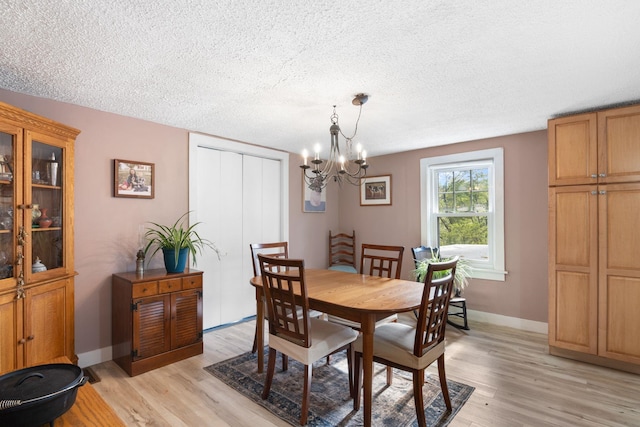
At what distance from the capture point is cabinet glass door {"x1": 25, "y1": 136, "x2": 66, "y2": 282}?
2.17 m

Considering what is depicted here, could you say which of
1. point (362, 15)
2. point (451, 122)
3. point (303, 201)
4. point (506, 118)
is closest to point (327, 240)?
point (303, 201)

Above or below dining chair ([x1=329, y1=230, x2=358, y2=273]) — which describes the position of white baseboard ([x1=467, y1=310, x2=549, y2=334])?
below

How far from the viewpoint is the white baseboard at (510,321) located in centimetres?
347

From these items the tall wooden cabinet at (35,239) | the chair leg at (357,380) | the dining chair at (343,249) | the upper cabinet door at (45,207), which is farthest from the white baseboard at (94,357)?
the dining chair at (343,249)

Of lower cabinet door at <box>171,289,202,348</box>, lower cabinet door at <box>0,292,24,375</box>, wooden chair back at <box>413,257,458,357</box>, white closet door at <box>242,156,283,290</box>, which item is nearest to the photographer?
wooden chair back at <box>413,257,458,357</box>

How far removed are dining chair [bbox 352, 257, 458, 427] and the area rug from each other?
0.41 ft

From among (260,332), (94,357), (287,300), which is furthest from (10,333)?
(287,300)

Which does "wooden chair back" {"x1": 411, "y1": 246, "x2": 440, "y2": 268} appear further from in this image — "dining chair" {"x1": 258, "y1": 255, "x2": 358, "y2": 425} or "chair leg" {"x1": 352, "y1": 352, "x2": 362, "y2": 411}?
"chair leg" {"x1": 352, "y1": 352, "x2": 362, "y2": 411}

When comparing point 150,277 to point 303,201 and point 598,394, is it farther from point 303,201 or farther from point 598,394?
point 598,394

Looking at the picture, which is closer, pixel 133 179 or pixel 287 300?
pixel 287 300

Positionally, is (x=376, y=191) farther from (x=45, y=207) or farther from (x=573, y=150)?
(x=45, y=207)

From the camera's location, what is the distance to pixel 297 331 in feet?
6.60

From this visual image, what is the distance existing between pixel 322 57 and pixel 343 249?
3670 millimetres

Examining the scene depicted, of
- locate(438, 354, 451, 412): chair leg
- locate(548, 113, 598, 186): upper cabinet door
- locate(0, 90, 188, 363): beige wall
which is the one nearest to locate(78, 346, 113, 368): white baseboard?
locate(0, 90, 188, 363): beige wall
